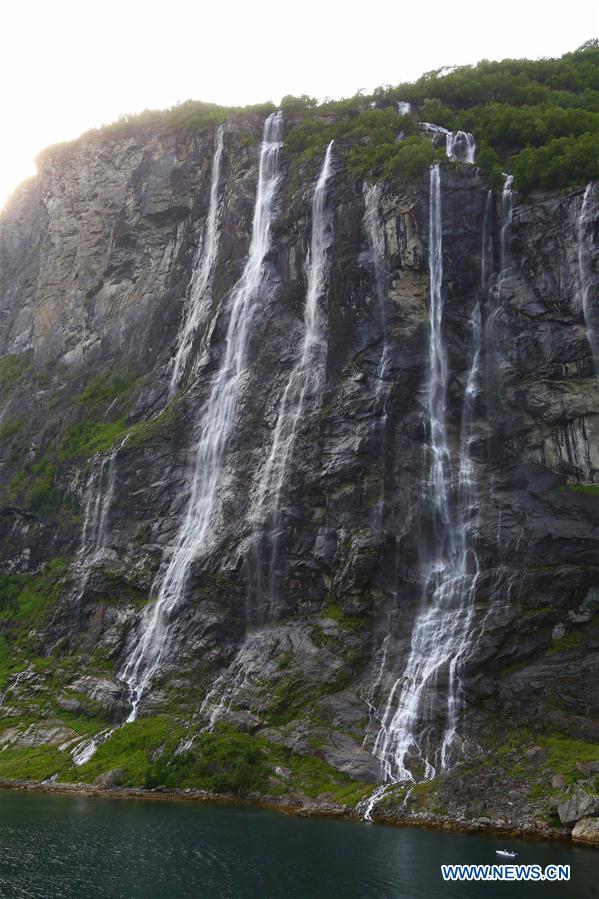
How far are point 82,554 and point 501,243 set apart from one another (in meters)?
34.0

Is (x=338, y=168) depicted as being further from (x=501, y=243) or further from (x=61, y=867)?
(x=61, y=867)

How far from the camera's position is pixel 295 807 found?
3369 centimetres

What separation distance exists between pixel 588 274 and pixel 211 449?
2523 centimetres

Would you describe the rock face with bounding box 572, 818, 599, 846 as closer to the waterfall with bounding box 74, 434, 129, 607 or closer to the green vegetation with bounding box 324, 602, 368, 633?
the green vegetation with bounding box 324, 602, 368, 633

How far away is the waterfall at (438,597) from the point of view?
35469 millimetres

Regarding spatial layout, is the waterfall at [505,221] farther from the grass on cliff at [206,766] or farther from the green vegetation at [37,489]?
the green vegetation at [37,489]

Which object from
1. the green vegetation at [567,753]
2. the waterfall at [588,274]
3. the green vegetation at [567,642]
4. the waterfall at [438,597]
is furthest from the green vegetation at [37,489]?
the green vegetation at [567,753]

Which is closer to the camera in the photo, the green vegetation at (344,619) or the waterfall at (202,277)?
the green vegetation at (344,619)

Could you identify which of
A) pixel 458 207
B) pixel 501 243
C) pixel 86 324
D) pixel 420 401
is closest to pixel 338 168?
pixel 458 207

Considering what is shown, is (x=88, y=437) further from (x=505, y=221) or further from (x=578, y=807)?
(x=578, y=807)

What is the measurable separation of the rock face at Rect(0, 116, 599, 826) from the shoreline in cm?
93

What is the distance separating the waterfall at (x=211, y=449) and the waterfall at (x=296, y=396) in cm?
384

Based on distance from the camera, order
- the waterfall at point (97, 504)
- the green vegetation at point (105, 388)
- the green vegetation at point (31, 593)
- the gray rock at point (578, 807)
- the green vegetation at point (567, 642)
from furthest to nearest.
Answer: the green vegetation at point (105, 388) < the waterfall at point (97, 504) < the green vegetation at point (31, 593) < the green vegetation at point (567, 642) < the gray rock at point (578, 807)

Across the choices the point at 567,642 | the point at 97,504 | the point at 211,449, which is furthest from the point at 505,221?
the point at 97,504
